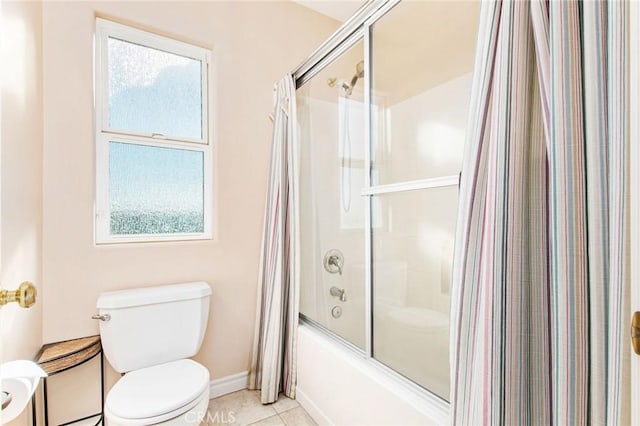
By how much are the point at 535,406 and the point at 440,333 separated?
84 centimetres

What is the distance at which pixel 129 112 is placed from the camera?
1.86 m

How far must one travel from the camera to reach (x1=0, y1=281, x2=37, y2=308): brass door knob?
2.60 feet

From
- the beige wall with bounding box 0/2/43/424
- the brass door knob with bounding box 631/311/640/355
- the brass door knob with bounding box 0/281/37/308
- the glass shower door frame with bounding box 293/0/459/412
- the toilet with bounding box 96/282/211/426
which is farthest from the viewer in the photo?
the glass shower door frame with bounding box 293/0/459/412

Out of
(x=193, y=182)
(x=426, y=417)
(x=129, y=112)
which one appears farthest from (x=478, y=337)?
(x=129, y=112)

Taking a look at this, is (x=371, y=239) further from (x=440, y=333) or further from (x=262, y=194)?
(x=262, y=194)

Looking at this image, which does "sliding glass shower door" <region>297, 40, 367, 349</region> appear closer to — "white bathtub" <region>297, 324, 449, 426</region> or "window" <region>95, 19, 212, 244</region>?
"white bathtub" <region>297, 324, 449, 426</region>

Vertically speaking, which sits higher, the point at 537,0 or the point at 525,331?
the point at 537,0

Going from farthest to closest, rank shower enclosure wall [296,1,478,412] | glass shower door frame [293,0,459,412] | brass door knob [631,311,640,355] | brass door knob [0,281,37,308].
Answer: shower enclosure wall [296,1,478,412]
glass shower door frame [293,0,459,412]
brass door knob [0,281,37,308]
brass door knob [631,311,640,355]

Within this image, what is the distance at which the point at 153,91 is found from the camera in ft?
6.38

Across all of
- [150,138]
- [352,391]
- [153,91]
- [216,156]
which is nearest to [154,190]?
[150,138]

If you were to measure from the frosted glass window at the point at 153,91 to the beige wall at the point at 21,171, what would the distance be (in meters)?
0.36

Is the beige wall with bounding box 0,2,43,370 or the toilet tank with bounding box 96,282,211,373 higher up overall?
the beige wall with bounding box 0,2,43,370

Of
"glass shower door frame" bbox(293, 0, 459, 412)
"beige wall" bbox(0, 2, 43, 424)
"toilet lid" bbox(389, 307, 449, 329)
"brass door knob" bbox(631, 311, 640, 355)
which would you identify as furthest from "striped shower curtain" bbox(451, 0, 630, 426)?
"beige wall" bbox(0, 2, 43, 424)

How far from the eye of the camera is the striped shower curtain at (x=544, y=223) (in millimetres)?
588
